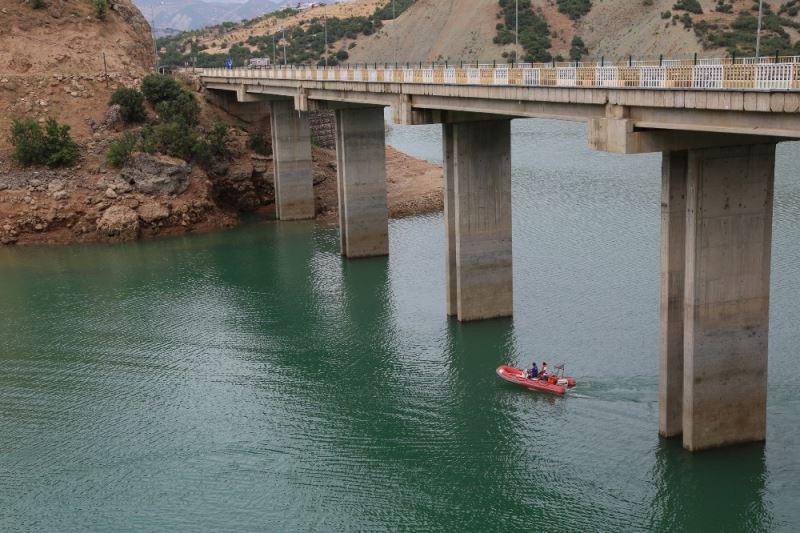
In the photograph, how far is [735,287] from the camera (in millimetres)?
25391

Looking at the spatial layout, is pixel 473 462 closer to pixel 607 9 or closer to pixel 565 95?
pixel 565 95

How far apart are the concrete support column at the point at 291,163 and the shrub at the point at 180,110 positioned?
8589 millimetres

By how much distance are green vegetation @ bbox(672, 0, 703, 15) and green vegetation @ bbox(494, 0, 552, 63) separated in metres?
10.3

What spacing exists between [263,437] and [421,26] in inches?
4320

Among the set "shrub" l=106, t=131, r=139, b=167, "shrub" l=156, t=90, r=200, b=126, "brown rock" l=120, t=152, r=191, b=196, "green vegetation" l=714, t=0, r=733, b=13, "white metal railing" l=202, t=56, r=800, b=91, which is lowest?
"brown rock" l=120, t=152, r=191, b=196

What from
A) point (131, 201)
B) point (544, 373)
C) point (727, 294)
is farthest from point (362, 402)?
point (131, 201)

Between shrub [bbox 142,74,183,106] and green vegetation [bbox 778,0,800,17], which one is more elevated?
green vegetation [bbox 778,0,800,17]

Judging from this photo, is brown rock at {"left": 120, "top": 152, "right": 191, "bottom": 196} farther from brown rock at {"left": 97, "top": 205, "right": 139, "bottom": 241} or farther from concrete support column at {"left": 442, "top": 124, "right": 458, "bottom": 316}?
concrete support column at {"left": 442, "top": 124, "right": 458, "bottom": 316}

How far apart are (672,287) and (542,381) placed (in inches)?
271

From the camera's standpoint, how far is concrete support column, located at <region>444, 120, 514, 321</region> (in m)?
38.5

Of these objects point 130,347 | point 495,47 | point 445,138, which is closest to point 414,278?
point 445,138

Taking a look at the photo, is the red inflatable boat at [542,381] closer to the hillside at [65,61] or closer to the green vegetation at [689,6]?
the green vegetation at [689,6]

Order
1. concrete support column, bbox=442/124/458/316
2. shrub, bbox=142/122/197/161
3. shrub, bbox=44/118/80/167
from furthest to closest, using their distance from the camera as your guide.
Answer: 1. shrub, bbox=142/122/197/161
2. shrub, bbox=44/118/80/167
3. concrete support column, bbox=442/124/458/316

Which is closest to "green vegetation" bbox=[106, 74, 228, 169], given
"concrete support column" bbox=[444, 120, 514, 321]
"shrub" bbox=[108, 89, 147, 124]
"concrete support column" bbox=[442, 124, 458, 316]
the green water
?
"shrub" bbox=[108, 89, 147, 124]
